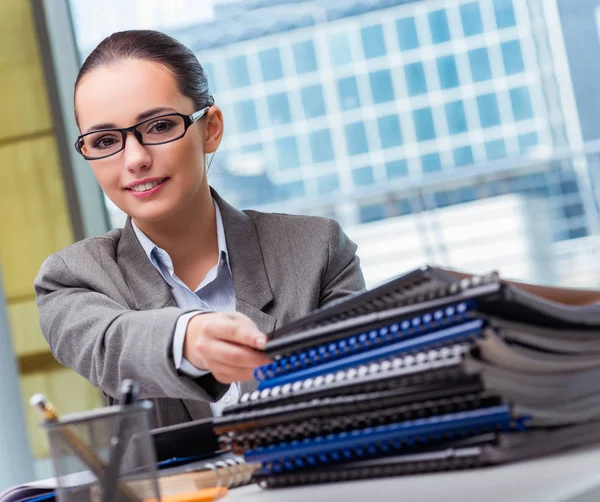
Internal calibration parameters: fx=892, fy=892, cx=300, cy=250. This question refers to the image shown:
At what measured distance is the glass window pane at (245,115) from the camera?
740 inches

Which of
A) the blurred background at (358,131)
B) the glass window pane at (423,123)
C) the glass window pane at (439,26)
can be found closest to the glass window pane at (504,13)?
the blurred background at (358,131)

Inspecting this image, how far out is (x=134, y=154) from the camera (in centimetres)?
120

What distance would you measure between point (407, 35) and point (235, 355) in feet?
61.1

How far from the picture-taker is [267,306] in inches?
50.4

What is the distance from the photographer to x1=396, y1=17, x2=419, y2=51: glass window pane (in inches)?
720

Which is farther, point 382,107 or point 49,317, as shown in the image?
point 382,107

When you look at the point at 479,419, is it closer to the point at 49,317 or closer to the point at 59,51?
the point at 49,317

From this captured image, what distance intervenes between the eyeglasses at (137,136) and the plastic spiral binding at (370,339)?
0.63 m

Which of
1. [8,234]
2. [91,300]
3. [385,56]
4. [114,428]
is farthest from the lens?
[385,56]

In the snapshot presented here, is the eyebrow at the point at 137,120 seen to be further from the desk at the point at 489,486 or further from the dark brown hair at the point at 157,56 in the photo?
the desk at the point at 489,486

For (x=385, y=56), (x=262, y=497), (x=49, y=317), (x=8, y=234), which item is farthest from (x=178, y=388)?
(x=385, y=56)

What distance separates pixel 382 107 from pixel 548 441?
18.5 metres

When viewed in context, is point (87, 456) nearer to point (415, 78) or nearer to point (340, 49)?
point (340, 49)

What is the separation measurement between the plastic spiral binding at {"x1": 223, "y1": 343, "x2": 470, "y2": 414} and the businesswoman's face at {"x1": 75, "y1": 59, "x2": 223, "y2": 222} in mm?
630
